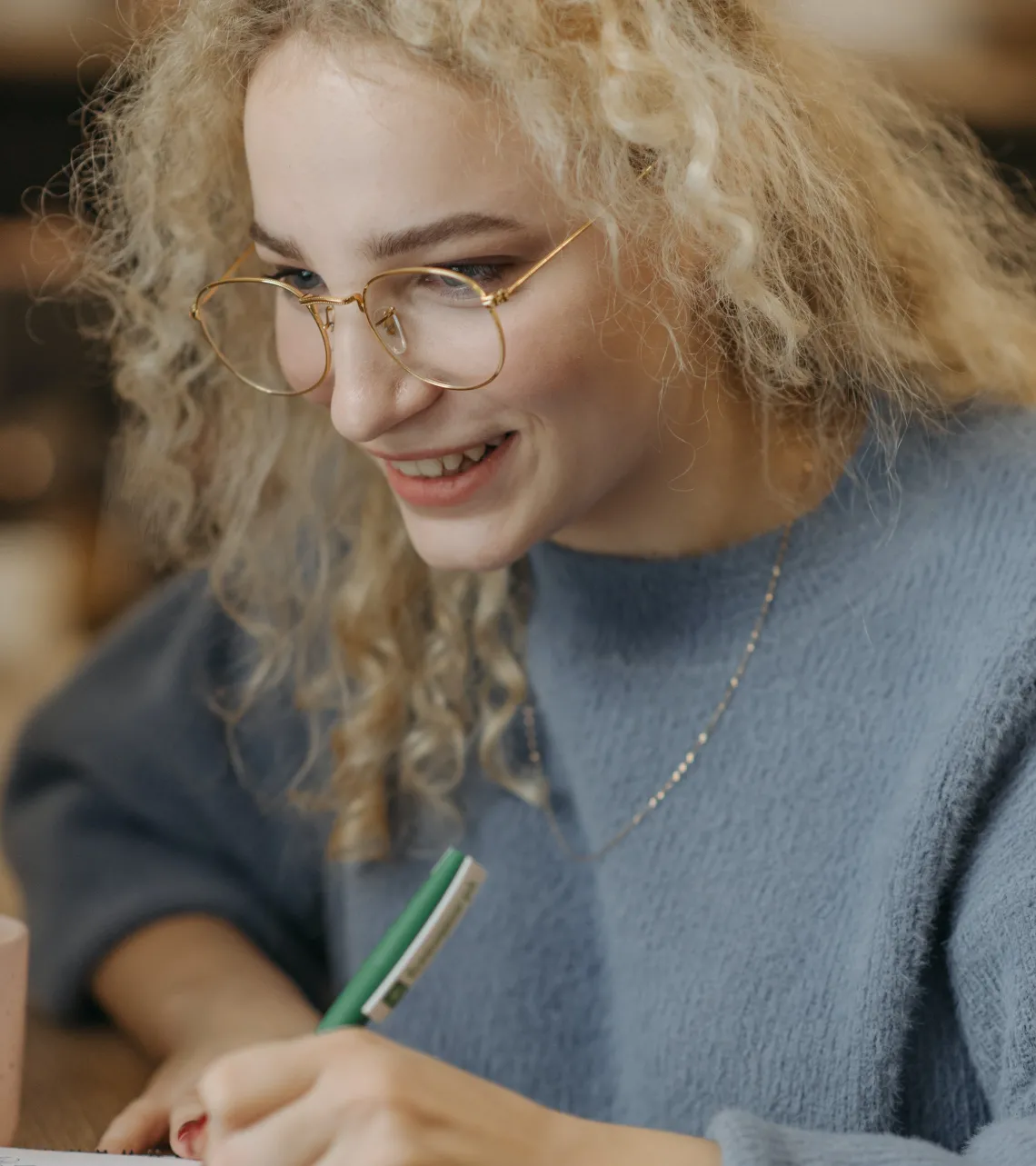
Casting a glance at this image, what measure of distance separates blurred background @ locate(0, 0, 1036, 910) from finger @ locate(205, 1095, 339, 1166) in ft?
3.33

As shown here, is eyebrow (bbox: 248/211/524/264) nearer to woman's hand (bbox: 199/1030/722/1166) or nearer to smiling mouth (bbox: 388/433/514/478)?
smiling mouth (bbox: 388/433/514/478)

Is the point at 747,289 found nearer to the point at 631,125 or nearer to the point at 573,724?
the point at 631,125

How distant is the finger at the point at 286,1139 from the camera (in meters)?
0.52

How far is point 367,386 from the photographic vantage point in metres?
0.65

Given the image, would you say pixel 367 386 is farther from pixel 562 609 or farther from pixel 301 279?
pixel 562 609

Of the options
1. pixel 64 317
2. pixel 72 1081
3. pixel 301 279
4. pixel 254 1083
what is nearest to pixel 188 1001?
pixel 72 1081

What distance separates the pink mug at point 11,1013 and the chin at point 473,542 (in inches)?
10.1

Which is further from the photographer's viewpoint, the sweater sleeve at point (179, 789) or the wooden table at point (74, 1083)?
the sweater sleeve at point (179, 789)

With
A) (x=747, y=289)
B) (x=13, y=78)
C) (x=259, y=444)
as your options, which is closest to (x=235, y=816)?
(x=259, y=444)

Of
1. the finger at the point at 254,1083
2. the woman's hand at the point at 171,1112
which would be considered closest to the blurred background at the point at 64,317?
the woman's hand at the point at 171,1112

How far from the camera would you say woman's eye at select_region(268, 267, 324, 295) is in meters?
0.70

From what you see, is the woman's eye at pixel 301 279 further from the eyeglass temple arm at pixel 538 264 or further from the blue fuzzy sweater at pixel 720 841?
the blue fuzzy sweater at pixel 720 841

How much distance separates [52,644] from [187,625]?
2.09 feet

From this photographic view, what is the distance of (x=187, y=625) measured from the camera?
966 mm
